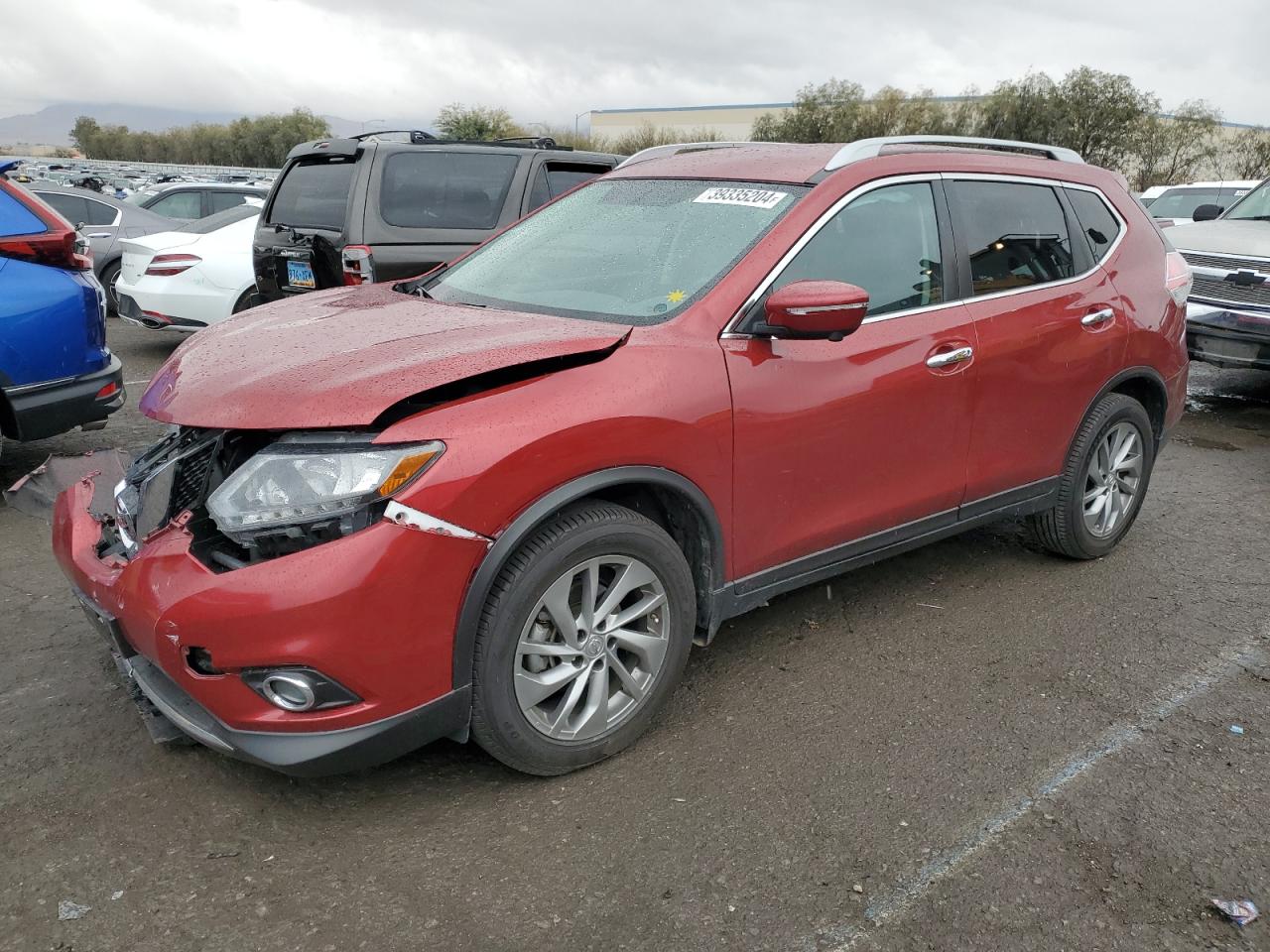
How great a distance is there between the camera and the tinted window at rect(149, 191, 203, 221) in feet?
45.6

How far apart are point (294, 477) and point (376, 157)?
17.2ft

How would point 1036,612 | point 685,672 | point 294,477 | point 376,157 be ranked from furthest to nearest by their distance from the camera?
1. point 376,157
2. point 1036,612
3. point 685,672
4. point 294,477

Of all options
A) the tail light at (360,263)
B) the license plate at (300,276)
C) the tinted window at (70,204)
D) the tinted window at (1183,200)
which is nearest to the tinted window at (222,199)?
the tinted window at (70,204)

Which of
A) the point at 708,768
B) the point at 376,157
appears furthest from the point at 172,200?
the point at 708,768

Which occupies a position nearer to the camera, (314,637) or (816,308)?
(314,637)

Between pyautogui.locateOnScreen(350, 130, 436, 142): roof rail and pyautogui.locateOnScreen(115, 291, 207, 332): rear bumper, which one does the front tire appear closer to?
pyautogui.locateOnScreen(350, 130, 436, 142): roof rail

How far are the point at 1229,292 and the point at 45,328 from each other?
8.07 m

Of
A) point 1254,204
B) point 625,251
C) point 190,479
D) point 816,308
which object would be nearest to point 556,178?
point 625,251

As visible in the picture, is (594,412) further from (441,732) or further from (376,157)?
(376,157)

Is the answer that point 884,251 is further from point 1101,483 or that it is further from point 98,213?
point 98,213

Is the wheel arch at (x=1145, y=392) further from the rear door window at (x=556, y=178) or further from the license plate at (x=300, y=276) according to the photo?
the license plate at (x=300, y=276)

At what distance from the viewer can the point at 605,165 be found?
805cm

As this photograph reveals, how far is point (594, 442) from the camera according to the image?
2.69 m

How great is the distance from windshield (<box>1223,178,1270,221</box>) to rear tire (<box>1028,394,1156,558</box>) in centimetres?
564
